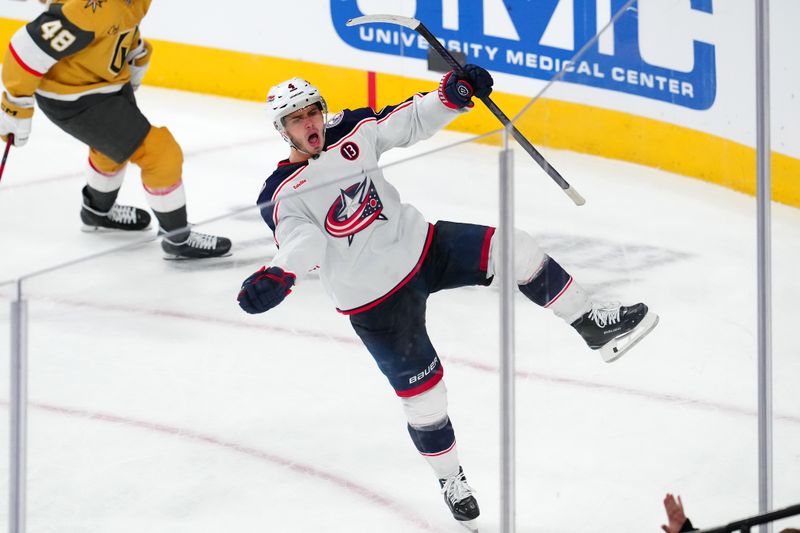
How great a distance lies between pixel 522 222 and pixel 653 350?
358 mm

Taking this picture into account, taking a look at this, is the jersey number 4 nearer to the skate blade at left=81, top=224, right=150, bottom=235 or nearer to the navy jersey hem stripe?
the skate blade at left=81, top=224, right=150, bottom=235

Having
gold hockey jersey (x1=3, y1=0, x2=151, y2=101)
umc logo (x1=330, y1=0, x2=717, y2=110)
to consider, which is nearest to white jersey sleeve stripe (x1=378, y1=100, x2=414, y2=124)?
umc logo (x1=330, y1=0, x2=717, y2=110)

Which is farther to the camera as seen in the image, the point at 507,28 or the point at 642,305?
the point at 507,28

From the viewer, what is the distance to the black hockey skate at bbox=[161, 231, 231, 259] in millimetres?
1738

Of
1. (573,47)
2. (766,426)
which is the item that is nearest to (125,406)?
(766,426)

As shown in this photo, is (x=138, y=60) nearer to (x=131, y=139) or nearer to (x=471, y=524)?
(x=131, y=139)

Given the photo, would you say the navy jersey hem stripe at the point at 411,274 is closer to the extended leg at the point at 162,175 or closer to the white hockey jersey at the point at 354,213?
the white hockey jersey at the point at 354,213

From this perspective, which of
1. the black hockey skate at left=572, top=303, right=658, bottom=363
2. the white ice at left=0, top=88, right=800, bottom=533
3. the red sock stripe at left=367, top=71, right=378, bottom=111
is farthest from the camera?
the red sock stripe at left=367, top=71, right=378, bottom=111

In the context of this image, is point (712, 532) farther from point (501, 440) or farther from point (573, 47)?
point (573, 47)

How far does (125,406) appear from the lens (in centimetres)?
190

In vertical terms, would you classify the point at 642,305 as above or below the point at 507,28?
above

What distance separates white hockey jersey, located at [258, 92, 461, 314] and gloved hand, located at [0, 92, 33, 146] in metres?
1.99

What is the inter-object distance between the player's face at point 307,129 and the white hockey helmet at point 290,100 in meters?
0.02

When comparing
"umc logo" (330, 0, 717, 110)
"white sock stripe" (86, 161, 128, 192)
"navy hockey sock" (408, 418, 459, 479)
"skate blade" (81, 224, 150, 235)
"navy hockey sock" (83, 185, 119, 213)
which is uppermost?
"navy hockey sock" (408, 418, 459, 479)
